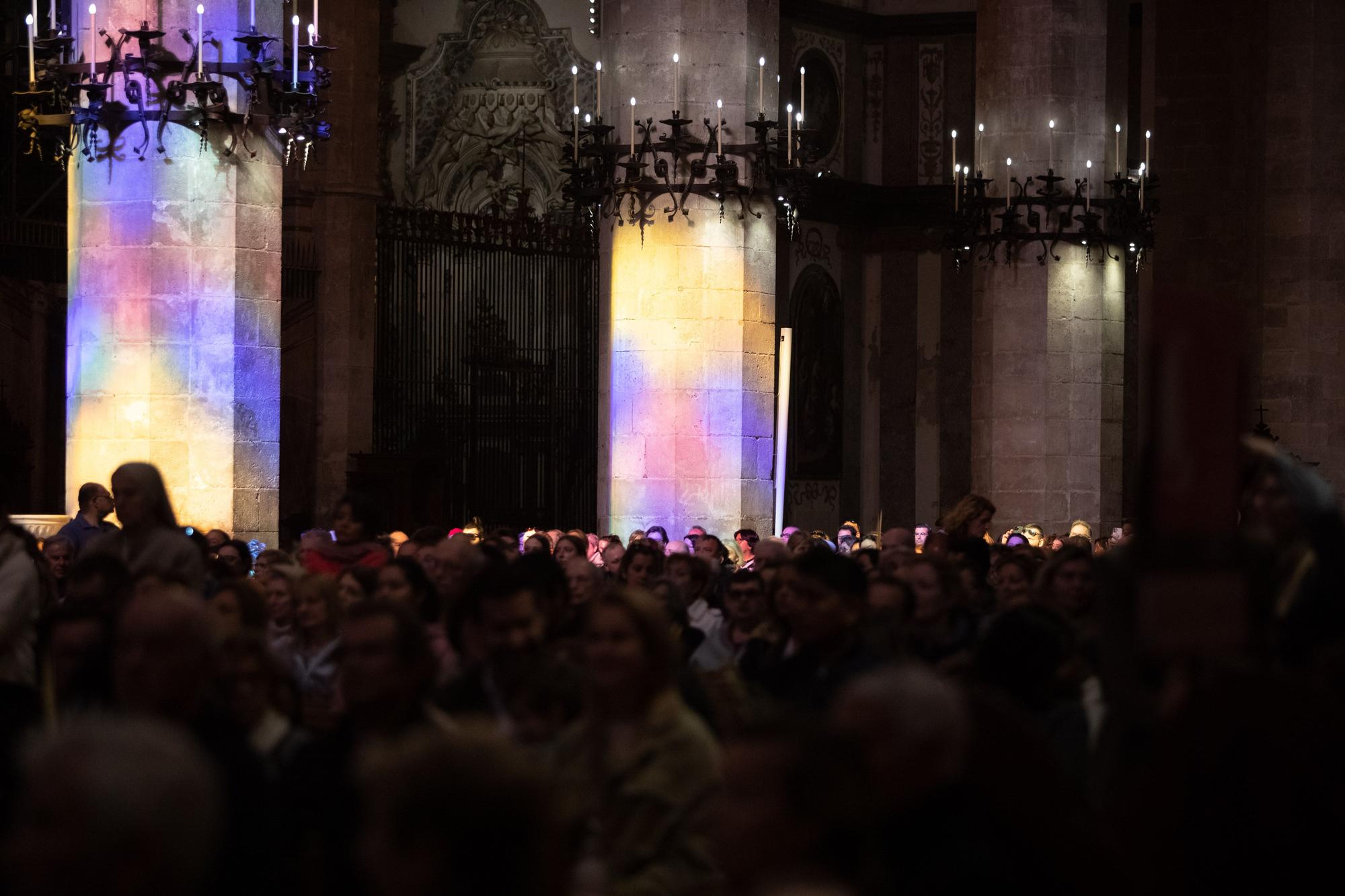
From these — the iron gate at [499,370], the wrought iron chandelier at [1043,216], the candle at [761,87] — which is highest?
the candle at [761,87]

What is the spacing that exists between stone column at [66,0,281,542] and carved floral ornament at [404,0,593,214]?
1437 cm

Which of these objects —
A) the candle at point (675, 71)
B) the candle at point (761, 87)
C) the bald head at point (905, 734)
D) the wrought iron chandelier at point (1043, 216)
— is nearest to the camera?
the bald head at point (905, 734)

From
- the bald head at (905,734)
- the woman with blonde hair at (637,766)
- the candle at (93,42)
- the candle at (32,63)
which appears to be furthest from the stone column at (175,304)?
the bald head at (905,734)

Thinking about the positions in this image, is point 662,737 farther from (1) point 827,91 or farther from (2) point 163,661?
(1) point 827,91

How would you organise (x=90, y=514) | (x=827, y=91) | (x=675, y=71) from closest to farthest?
1. (x=90, y=514)
2. (x=675, y=71)
3. (x=827, y=91)

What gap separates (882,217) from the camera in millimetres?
26016

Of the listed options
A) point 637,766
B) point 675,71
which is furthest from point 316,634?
point 675,71

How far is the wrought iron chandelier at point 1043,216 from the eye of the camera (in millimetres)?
20047

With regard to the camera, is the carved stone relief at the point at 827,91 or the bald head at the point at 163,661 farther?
the carved stone relief at the point at 827,91

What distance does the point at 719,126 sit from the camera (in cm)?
1677

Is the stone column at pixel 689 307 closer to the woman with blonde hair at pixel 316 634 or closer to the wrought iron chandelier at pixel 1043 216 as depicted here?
the wrought iron chandelier at pixel 1043 216

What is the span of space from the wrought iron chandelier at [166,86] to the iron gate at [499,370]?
937 centimetres

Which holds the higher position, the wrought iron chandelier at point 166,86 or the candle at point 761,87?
the candle at point 761,87

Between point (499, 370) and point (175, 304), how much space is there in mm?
10591
